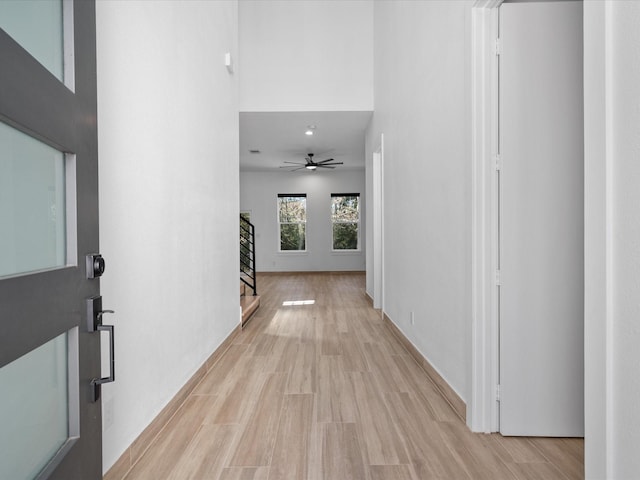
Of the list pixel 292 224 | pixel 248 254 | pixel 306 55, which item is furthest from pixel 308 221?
pixel 306 55

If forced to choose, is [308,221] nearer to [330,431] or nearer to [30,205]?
[330,431]

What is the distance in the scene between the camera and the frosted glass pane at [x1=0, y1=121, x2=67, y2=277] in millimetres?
823

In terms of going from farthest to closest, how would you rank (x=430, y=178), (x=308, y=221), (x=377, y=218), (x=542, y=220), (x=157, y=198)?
(x=308, y=221) < (x=377, y=218) < (x=430, y=178) < (x=157, y=198) < (x=542, y=220)

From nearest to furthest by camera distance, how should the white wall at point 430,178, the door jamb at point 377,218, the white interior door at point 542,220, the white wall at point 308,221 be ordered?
the white interior door at point 542,220, the white wall at point 430,178, the door jamb at point 377,218, the white wall at point 308,221

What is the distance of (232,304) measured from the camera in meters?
3.76

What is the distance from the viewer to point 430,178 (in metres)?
2.74

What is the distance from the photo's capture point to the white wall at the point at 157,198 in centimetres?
157

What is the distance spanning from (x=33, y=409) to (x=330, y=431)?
1.42m

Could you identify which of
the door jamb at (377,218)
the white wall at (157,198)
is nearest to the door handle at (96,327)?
the white wall at (157,198)

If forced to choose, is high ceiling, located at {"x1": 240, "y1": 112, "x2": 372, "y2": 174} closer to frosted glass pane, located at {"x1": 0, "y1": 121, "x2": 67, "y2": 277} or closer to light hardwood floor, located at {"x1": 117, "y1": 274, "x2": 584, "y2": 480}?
light hardwood floor, located at {"x1": 117, "y1": 274, "x2": 584, "y2": 480}

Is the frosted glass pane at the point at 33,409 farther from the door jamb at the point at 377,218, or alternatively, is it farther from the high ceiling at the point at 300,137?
the high ceiling at the point at 300,137

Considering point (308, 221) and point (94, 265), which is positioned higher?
point (308, 221)

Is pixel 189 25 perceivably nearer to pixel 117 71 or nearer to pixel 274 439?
pixel 117 71

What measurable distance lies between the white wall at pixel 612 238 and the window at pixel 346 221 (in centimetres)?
930
